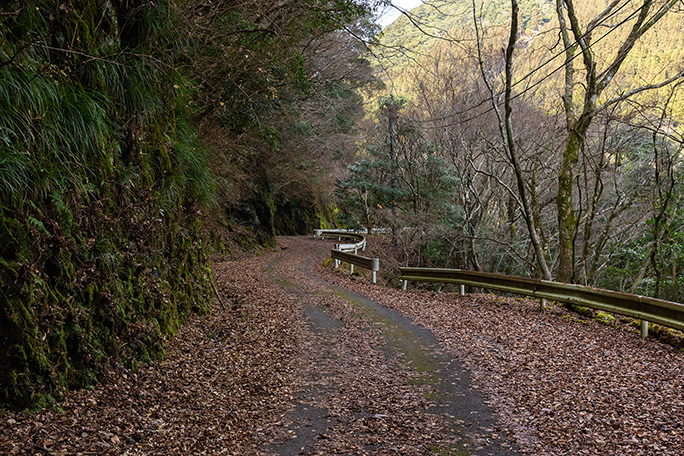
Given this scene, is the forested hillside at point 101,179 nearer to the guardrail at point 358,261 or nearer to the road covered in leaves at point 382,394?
the road covered in leaves at point 382,394

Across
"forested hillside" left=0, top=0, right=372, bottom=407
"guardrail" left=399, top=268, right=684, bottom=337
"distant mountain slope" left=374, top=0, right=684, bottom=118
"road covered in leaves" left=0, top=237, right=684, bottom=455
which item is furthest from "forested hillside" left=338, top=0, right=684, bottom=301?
"forested hillside" left=0, top=0, right=372, bottom=407

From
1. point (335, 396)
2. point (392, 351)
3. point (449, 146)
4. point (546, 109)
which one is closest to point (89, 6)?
point (335, 396)

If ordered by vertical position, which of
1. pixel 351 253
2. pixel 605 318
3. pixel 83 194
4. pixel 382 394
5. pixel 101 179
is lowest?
pixel 382 394

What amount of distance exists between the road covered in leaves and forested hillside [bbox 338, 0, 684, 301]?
4.81 metres

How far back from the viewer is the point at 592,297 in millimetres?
8430

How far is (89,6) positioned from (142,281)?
3.77 meters

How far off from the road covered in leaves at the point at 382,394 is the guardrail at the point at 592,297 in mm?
421

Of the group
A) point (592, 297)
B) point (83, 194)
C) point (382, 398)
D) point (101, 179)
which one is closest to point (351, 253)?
point (592, 297)

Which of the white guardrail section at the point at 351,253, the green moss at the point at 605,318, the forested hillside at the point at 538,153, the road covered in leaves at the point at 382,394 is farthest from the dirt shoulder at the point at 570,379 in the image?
the white guardrail section at the point at 351,253

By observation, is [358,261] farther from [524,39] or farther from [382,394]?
[382,394]

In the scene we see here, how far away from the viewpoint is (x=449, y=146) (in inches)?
855

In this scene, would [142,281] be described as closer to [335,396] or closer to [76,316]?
[76,316]

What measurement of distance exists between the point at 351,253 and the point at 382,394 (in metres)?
16.3

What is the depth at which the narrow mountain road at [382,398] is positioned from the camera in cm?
427
